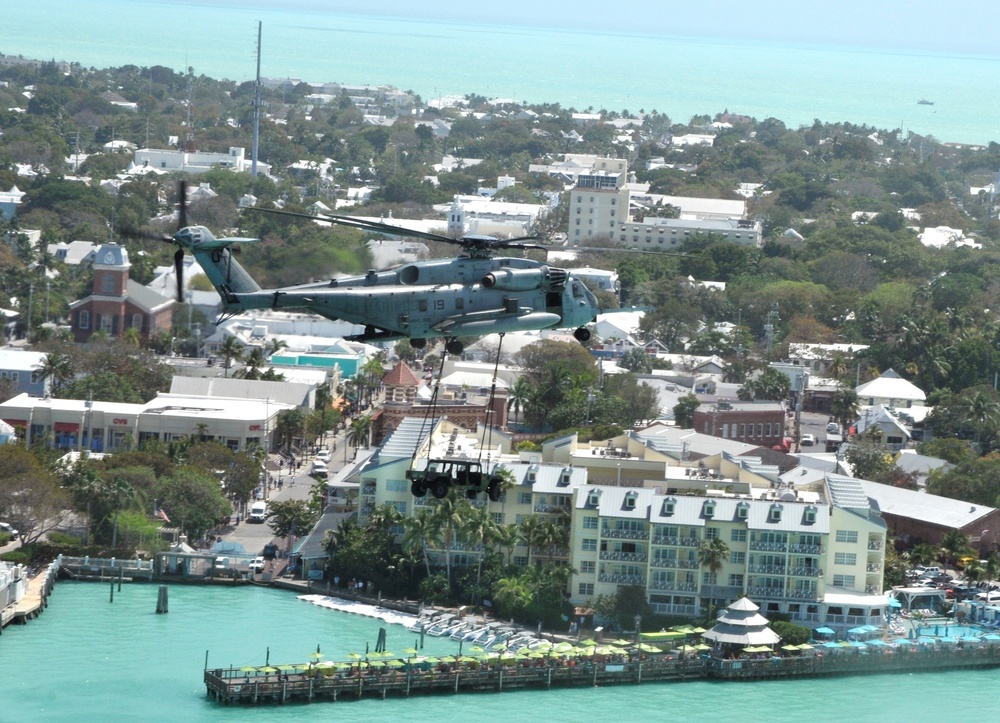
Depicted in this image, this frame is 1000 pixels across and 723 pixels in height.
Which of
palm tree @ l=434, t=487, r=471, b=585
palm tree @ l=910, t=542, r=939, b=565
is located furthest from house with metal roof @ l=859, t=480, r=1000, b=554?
palm tree @ l=434, t=487, r=471, b=585

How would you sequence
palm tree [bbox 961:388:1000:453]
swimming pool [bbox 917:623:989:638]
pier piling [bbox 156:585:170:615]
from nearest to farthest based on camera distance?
1. swimming pool [bbox 917:623:989:638]
2. pier piling [bbox 156:585:170:615]
3. palm tree [bbox 961:388:1000:453]

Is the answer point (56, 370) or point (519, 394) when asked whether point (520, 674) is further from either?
point (56, 370)

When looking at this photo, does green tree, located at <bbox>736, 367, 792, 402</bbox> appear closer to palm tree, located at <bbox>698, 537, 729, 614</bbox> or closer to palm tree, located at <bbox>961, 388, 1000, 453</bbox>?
palm tree, located at <bbox>961, 388, 1000, 453</bbox>

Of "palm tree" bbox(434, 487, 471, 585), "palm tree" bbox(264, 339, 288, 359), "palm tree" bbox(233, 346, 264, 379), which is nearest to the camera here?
"palm tree" bbox(434, 487, 471, 585)

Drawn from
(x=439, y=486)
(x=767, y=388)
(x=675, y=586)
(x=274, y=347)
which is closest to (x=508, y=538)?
(x=675, y=586)

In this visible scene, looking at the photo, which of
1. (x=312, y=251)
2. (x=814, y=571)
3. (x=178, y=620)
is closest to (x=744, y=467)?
(x=814, y=571)

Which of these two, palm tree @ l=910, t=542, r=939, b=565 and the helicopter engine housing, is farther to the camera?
palm tree @ l=910, t=542, r=939, b=565

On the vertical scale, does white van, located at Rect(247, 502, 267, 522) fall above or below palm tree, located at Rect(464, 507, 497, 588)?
below

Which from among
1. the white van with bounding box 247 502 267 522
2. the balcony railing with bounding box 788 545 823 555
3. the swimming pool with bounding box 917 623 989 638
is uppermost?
the balcony railing with bounding box 788 545 823 555

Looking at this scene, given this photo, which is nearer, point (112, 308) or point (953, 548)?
point (953, 548)
